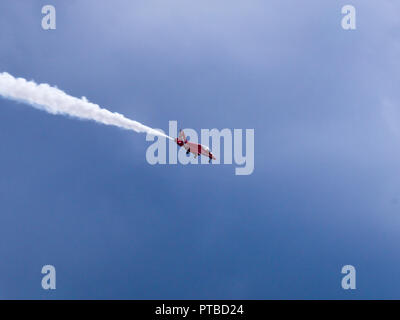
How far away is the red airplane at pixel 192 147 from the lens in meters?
137

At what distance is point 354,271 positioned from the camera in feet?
421

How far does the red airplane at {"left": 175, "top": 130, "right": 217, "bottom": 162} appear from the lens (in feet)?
450

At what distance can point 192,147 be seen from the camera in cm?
13812
